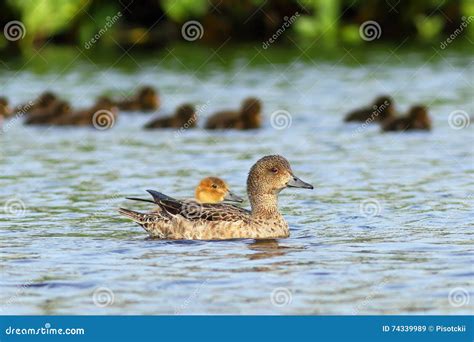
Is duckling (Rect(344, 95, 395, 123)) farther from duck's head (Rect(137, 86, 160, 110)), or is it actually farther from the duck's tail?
the duck's tail

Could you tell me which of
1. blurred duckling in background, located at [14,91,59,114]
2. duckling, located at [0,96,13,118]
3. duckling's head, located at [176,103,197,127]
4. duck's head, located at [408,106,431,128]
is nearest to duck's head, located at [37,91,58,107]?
blurred duckling in background, located at [14,91,59,114]

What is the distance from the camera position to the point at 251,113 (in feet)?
66.8

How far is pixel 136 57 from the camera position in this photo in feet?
101

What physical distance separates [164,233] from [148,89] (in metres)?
11.2

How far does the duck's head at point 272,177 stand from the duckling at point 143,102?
35.2ft

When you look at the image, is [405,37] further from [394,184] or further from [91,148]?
[394,184]

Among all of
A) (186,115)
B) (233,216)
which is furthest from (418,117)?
(233,216)

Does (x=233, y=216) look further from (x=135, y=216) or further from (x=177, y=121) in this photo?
(x=177, y=121)

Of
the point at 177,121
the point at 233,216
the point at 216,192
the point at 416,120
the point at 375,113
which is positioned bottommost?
the point at 233,216

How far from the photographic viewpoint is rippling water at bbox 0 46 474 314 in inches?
383

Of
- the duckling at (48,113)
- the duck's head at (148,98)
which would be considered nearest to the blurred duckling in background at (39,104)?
the duckling at (48,113)

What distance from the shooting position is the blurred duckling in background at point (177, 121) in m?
20.5

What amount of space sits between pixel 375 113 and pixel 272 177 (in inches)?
337

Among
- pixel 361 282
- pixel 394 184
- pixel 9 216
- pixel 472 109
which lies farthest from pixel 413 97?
pixel 361 282
